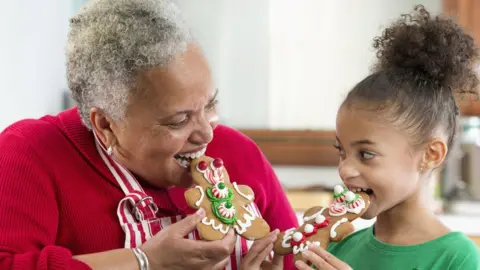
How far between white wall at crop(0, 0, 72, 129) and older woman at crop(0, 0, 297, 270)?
153cm

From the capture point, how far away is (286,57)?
3.91 metres

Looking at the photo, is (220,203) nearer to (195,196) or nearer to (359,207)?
(195,196)

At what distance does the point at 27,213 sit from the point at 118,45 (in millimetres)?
375

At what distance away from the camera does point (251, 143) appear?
1.69 metres

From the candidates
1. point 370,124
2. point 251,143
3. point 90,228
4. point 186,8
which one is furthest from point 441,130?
point 186,8

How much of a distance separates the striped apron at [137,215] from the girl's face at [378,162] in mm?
242

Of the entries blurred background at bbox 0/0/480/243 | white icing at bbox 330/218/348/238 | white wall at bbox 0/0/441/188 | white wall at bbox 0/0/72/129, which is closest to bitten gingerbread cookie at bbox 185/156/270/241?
white icing at bbox 330/218/348/238

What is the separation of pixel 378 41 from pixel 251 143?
392 mm

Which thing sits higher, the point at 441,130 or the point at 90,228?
the point at 441,130

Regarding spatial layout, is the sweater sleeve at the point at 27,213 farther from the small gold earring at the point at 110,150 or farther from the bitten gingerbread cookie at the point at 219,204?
the bitten gingerbread cookie at the point at 219,204

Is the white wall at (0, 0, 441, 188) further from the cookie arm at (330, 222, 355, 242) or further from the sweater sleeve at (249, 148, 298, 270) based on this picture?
the cookie arm at (330, 222, 355, 242)

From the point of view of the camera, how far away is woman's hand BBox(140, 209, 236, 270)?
4.33 ft

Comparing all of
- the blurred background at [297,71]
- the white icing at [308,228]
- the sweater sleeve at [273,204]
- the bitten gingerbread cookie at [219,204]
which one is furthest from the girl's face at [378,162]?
the blurred background at [297,71]

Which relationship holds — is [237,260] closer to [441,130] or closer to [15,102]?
[441,130]
